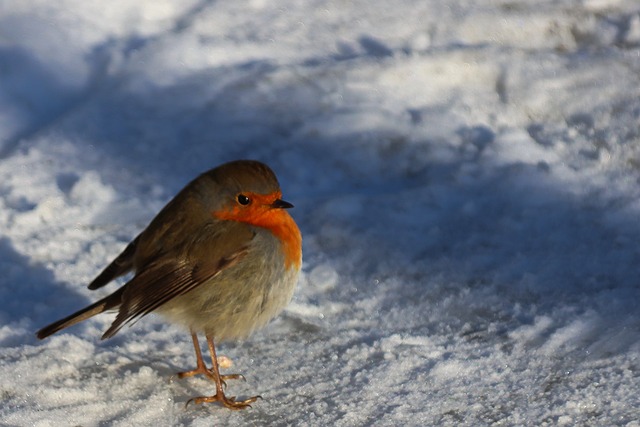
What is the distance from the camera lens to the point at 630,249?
15.2 feet

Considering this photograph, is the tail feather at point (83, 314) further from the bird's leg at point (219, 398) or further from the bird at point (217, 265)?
the bird's leg at point (219, 398)

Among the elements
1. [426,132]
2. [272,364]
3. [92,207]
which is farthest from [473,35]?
[272,364]

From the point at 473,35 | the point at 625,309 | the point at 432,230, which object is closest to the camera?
the point at 625,309

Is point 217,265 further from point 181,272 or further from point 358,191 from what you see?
point 358,191

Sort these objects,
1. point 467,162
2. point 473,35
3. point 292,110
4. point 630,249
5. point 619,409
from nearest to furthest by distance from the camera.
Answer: point 619,409 → point 630,249 → point 467,162 → point 292,110 → point 473,35

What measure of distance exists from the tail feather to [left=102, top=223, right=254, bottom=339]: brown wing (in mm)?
67

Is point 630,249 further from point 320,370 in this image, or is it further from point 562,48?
point 562,48

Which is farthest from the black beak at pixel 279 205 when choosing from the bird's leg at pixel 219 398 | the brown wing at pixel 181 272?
the bird's leg at pixel 219 398

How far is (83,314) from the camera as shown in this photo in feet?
12.6

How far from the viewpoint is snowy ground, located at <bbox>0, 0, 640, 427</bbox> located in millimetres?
3938

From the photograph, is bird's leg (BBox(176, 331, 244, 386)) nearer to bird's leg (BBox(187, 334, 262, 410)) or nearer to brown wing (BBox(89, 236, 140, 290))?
bird's leg (BBox(187, 334, 262, 410))

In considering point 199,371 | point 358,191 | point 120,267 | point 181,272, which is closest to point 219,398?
point 199,371

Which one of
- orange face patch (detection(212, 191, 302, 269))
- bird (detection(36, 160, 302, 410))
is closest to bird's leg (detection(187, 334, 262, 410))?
bird (detection(36, 160, 302, 410))

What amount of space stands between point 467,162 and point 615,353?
5.39 ft
